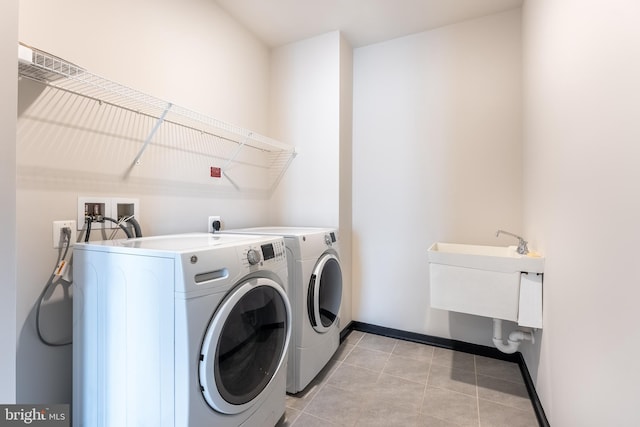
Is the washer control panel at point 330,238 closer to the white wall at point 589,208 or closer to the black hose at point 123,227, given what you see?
the black hose at point 123,227

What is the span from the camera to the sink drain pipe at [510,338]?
1.79 m

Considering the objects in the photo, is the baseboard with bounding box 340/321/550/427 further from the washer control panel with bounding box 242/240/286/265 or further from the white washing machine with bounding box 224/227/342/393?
the washer control panel with bounding box 242/240/286/265

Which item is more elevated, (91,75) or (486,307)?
(91,75)

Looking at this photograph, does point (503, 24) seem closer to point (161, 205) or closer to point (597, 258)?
point (597, 258)

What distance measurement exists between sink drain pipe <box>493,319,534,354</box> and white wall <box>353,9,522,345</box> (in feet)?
0.80

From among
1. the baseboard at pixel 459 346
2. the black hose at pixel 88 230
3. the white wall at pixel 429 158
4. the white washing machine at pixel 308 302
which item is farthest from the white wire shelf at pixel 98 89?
the baseboard at pixel 459 346

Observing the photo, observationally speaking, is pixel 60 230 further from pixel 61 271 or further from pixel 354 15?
pixel 354 15

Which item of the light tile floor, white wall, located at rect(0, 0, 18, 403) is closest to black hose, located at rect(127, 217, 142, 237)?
white wall, located at rect(0, 0, 18, 403)

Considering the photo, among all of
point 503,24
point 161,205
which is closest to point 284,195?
point 161,205

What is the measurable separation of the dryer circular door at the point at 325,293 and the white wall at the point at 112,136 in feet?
2.62

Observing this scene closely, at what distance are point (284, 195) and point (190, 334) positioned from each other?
1734mm

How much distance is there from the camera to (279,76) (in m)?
2.61

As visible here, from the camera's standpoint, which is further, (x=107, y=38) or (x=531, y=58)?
(x=531, y=58)

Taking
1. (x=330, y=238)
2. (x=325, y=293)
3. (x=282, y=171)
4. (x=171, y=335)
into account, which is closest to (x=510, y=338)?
(x=325, y=293)
